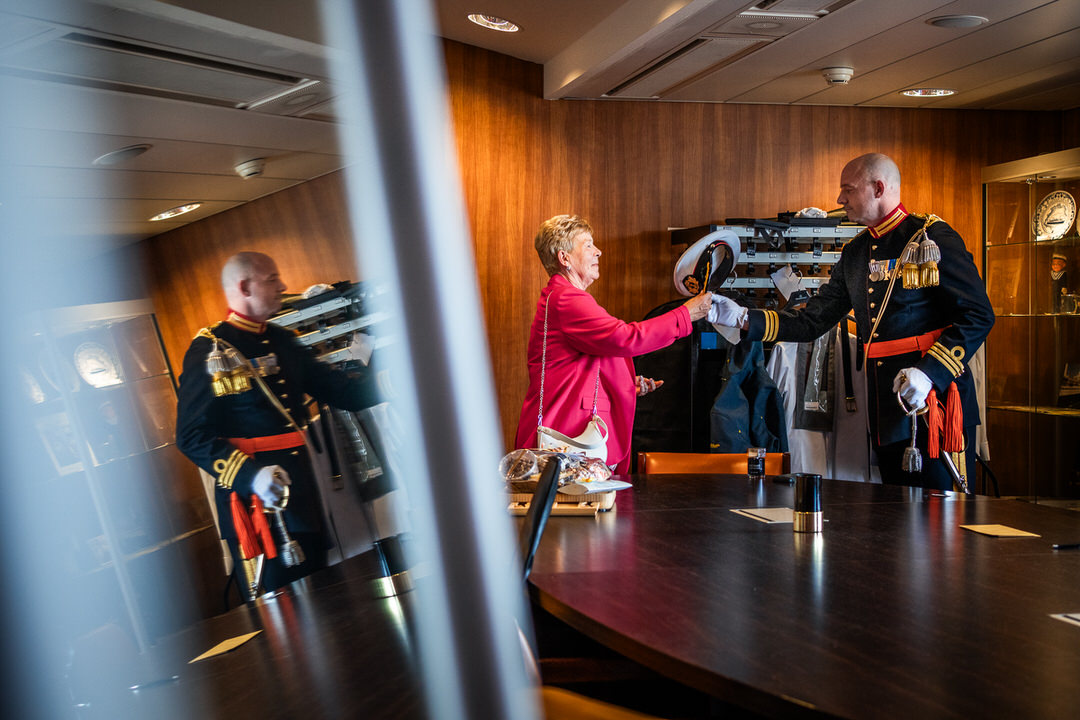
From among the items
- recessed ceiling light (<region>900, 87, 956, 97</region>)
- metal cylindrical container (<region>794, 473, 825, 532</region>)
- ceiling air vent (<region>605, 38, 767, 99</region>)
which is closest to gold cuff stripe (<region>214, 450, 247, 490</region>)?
metal cylindrical container (<region>794, 473, 825, 532</region>)

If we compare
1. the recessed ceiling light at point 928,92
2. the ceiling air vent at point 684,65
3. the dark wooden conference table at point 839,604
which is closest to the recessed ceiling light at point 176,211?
the dark wooden conference table at point 839,604

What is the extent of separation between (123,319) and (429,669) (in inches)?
4.9

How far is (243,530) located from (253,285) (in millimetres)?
56

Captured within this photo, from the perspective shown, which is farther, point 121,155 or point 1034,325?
point 1034,325

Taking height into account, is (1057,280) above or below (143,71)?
below

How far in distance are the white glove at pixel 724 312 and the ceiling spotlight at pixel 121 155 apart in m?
3.06

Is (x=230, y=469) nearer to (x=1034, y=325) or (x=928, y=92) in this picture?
(x=1034, y=325)

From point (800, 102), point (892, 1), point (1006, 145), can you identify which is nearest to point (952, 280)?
point (892, 1)

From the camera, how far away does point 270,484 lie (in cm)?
20

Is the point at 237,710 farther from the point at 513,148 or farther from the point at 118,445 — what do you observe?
the point at 513,148

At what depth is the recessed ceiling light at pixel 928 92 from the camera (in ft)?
15.2

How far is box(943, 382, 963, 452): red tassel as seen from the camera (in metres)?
2.76

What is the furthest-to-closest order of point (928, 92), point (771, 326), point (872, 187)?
point (928, 92) → point (771, 326) → point (872, 187)

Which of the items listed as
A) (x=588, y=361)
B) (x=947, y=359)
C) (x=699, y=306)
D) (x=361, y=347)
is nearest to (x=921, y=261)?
(x=947, y=359)
